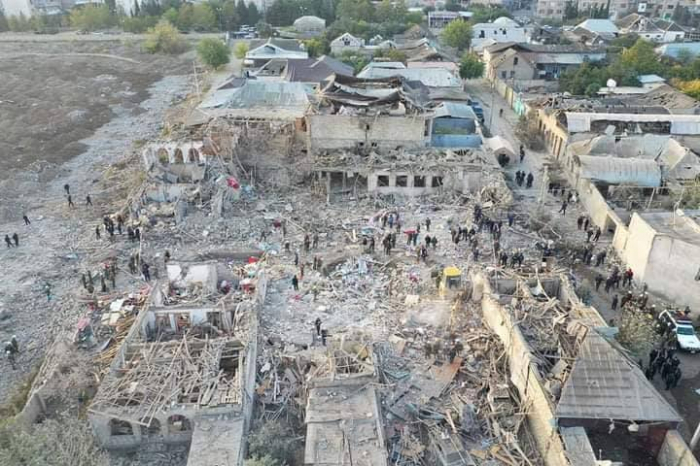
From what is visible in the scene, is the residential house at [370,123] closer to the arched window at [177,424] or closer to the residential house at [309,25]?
the arched window at [177,424]

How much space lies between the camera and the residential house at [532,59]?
4600 centimetres

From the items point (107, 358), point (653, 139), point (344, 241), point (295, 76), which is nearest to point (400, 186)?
point (344, 241)

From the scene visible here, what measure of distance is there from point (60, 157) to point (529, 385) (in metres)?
30.3

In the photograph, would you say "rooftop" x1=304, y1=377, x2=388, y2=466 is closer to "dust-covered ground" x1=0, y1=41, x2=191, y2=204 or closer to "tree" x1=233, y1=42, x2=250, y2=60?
"dust-covered ground" x1=0, y1=41, x2=191, y2=204

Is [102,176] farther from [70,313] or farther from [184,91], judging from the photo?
[184,91]

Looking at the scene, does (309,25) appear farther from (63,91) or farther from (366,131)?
(366,131)

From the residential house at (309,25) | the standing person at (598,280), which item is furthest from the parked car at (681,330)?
the residential house at (309,25)

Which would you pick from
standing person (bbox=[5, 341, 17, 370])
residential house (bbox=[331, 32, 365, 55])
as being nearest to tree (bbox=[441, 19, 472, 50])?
residential house (bbox=[331, 32, 365, 55])

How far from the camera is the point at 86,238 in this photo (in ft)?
75.5

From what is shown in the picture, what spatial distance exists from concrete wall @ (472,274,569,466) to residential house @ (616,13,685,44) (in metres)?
58.4

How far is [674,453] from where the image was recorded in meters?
12.6

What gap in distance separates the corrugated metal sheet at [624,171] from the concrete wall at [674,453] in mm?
15263

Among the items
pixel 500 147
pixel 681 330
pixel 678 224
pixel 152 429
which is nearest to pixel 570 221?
pixel 678 224

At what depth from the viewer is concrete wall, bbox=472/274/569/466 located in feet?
41.5
